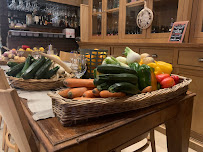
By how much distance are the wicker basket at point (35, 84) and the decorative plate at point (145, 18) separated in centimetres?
180

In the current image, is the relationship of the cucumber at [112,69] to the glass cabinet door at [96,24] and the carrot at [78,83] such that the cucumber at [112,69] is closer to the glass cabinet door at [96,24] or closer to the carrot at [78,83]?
the carrot at [78,83]

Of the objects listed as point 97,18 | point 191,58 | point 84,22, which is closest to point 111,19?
point 97,18

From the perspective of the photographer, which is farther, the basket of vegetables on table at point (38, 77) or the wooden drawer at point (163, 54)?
the wooden drawer at point (163, 54)

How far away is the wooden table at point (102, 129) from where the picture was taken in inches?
16.4

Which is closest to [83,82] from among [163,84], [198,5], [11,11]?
[163,84]

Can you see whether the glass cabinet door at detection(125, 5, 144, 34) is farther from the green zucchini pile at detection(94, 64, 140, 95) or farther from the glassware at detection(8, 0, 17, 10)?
the glassware at detection(8, 0, 17, 10)

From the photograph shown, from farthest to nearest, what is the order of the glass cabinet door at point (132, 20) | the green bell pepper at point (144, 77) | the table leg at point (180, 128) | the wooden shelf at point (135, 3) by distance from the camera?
1. the glass cabinet door at point (132, 20)
2. the wooden shelf at point (135, 3)
3. the table leg at point (180, 128)
4. the green bell pepper at point (144, 77)

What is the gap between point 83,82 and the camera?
0.62 m

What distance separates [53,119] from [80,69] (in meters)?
0.41

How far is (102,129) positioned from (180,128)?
0.51m

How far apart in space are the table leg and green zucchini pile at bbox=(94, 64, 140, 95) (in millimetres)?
345

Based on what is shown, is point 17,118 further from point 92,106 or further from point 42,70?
point 42,70

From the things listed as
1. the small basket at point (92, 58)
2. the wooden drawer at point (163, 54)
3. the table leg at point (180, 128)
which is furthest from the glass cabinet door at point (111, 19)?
the table leg at point (180, 128)

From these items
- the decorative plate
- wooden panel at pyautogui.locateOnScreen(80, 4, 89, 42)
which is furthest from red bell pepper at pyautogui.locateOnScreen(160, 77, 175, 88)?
wooden panel at pyautogui.locateOnScreen(80, 4, 89, 42)
